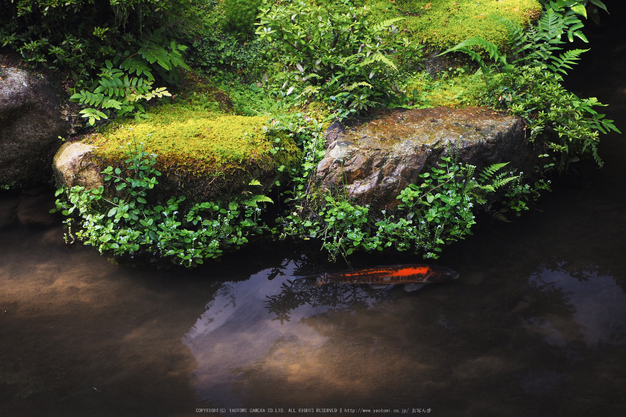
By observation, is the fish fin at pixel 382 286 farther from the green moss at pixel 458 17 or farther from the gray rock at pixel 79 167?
the green moss at pixel 458 17

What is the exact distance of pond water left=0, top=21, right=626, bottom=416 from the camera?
359cm

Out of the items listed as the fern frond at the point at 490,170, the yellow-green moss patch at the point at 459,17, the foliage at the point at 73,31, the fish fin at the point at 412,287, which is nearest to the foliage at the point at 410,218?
the fern frond at the point at 490,170

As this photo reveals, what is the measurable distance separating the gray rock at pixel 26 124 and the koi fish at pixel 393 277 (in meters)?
3.69

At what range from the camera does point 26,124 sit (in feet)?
18.6

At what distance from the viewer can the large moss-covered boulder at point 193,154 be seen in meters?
5.11

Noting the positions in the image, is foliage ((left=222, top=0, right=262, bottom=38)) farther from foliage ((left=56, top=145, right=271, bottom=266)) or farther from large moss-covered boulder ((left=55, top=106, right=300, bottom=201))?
foliage ((left=56, top=145, right=271, bottom=266))

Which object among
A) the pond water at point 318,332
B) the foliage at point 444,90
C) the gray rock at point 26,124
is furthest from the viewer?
the foliage at point 444,90

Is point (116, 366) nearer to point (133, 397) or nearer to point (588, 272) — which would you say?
point (133, 397)

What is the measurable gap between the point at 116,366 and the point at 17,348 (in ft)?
3.05

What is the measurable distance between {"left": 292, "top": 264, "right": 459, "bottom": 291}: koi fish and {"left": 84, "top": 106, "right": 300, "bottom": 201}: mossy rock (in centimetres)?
138

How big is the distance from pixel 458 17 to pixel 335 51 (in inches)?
116

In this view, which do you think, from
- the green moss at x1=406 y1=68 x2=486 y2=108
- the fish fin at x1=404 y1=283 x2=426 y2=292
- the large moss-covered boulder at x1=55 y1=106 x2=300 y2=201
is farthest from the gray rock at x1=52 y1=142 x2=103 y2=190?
the green moss at x1=406 y1=68 x2=486 y2=108

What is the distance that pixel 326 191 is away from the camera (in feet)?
17.2

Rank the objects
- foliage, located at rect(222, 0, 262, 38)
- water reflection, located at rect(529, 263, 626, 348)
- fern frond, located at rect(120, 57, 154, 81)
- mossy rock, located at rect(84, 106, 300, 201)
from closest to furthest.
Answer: water reflection, located at rect(529, 263, 626, 348) < mossy rock, located at rect(84, 106, 300, 201) < fern frond, located at rect(120, 57, 154, 81) < foliage, located at rect(222, 0, 262, 38)
